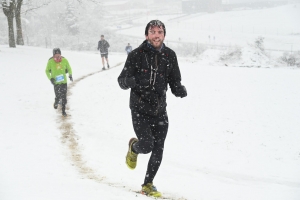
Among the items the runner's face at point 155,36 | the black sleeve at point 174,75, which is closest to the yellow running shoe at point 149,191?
the black sleeve at point 174,75

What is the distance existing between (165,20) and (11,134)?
9368cm

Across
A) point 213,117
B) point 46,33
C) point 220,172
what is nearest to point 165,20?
point 46,33

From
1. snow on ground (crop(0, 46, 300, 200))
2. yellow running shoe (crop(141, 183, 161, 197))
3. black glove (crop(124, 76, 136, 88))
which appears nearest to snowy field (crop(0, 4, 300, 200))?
snow on ground (crop(0, 46, 300, 200))

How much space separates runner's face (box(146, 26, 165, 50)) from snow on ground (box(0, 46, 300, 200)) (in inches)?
80.7

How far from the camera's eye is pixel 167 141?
984 centimetres

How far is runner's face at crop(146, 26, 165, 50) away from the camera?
163 inches

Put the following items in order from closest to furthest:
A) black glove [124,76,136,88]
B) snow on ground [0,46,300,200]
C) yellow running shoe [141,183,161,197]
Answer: black glove [124,76,136,88]
yellow running shoe [141,183,161,197]
snow on ground [0,46,300,200]

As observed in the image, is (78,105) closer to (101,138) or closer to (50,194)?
(101,138)

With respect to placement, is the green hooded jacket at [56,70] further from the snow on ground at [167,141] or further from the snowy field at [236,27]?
the snowy field at [236,27]

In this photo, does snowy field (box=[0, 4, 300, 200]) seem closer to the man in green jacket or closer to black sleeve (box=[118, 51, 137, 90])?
the man in green jacket

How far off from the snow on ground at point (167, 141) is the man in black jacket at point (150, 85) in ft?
2.52

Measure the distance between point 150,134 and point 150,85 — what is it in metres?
0.67

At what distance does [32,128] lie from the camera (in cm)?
927

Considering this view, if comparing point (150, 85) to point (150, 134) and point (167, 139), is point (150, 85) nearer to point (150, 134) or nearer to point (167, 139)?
point (150, 134)
